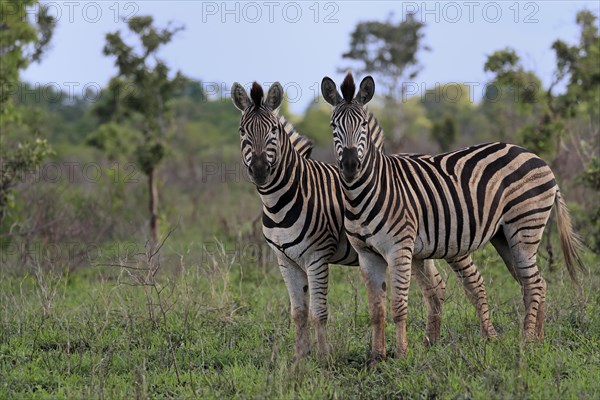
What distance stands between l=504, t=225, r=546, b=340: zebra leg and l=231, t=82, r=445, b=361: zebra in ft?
4.61

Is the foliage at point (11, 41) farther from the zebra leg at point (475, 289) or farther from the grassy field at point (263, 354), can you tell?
the zebra leg at point (475, 289)

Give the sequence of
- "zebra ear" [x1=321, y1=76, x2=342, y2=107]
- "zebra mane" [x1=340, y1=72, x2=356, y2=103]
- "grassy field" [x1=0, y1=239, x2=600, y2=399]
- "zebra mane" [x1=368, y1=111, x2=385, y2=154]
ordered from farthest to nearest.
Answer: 1. "zebra mane" [x1=368, y1=111, x2=385, y2=154]
2. "zebra ear" [x1=321, y1=76, x2=342, y2=107]
3. "zebra mane" [x1=340, y1=72, x2=356, y2=103]
4. "grassy field" [x1=0, y1=239, x2=600, y2=399]

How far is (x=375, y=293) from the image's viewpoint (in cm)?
579

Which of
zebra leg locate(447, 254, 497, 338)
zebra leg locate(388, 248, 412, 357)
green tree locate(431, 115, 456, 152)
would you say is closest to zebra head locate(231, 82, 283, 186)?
zebra leg locate(388, 248, 412, 357)

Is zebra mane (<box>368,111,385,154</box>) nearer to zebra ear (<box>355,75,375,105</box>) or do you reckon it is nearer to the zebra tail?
zebra ear (<box>355,75,375,105</box>)

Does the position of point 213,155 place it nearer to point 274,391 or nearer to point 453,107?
point 453,107

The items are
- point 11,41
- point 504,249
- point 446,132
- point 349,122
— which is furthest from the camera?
point 446,132

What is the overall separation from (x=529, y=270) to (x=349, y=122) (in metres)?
2.18

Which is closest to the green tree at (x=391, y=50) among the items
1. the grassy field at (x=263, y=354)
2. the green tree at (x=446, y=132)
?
the green tree at (x=446, y=132)

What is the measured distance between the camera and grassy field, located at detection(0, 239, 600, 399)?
16.5 feet

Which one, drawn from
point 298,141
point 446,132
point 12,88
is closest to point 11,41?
point 12,88

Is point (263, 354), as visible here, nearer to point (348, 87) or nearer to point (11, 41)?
point (348, 87)

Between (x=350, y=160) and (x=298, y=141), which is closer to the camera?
(x=350, y=160)

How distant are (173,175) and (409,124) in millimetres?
23893
